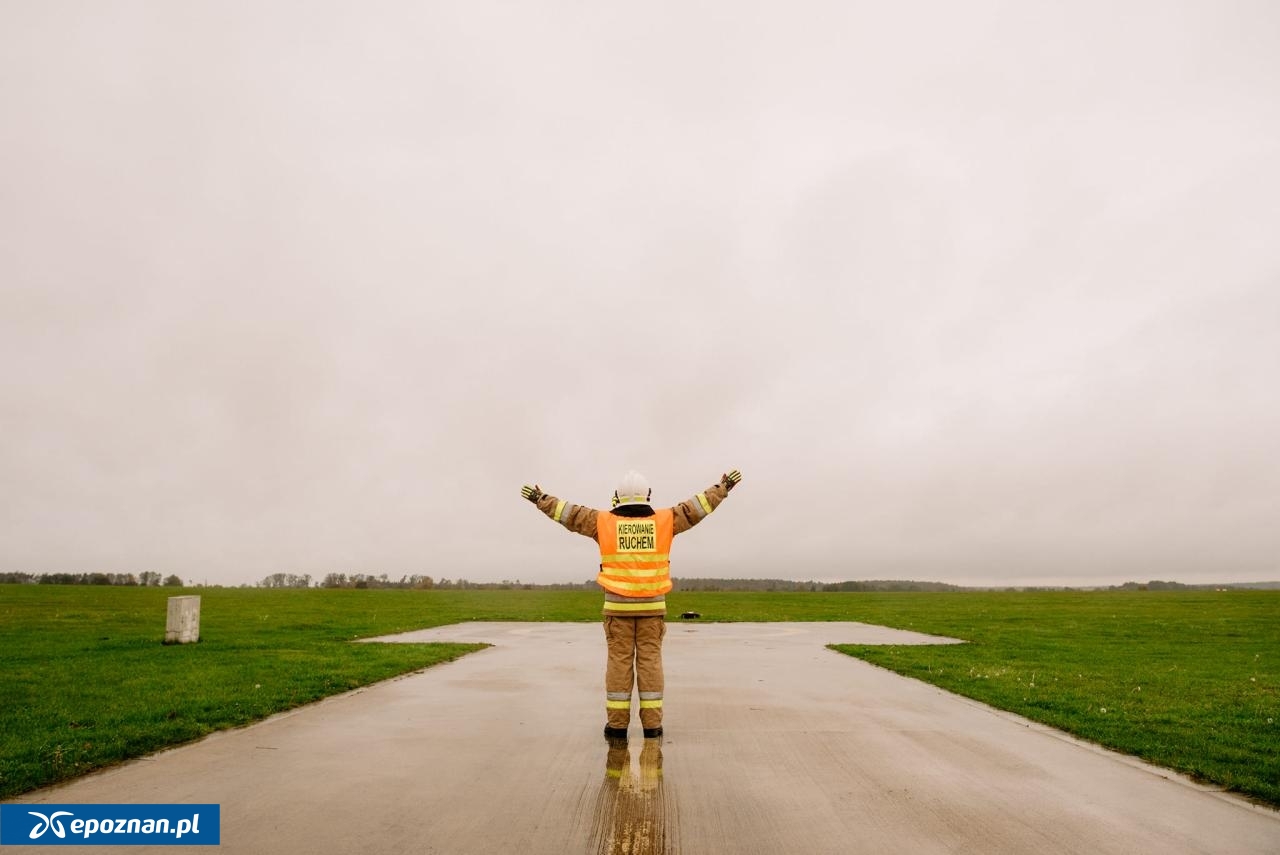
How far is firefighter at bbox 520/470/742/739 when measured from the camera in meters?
7.11

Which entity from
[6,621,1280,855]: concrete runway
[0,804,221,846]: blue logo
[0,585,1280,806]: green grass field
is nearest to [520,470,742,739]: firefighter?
[6,621,1280,855]: concrete runway

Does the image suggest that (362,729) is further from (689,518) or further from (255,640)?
(255,640)

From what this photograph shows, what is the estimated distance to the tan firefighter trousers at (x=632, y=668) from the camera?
277 inches

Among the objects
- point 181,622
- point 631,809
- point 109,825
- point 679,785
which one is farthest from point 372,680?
point 181,622

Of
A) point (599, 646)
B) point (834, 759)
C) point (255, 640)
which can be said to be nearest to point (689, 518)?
point (834, 759)

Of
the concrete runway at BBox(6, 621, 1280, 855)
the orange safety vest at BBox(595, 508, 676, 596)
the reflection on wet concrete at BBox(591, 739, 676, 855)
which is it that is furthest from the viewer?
the orange safety vest at BBox(595, 508, 676, 596)

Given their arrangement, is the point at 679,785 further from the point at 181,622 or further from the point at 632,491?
the point at 181,622

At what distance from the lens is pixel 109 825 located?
469 centimetres

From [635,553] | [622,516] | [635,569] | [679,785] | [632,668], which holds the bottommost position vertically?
[679,785]

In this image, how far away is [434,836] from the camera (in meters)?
4.31

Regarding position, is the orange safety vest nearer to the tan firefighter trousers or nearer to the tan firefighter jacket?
the tan firefighter jacket

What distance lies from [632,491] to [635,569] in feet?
2.51

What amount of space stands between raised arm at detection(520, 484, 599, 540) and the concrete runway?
6.35ft

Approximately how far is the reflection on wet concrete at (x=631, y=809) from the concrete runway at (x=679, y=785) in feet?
0.07
